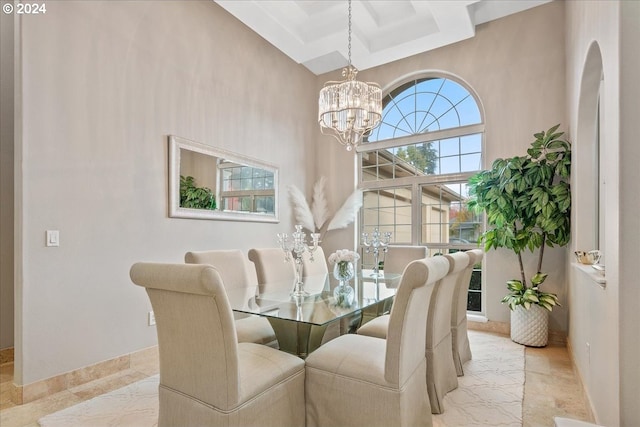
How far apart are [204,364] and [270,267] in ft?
5.33

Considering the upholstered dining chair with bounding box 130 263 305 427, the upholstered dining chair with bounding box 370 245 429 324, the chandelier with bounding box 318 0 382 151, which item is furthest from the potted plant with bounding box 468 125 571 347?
the upholstered dining chair with bounding box 130 263 305 427

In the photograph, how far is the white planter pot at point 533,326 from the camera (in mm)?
3404

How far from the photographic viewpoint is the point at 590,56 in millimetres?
2287

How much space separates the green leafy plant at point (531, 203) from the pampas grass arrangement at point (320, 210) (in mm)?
1711

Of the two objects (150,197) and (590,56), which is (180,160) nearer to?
(150,197)

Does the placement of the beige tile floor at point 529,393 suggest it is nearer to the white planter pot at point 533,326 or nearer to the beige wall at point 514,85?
the white planter pot at point 533,326

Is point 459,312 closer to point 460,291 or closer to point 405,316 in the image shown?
point 460,291

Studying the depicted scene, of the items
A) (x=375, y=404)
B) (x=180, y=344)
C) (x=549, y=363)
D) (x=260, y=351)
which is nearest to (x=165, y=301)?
(x=180, y=344)

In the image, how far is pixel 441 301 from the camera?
2176mm

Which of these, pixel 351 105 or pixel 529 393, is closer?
pixel 529 393

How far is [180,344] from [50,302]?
5.06ft

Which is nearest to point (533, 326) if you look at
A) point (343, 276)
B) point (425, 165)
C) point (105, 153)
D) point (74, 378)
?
point (343, 276)

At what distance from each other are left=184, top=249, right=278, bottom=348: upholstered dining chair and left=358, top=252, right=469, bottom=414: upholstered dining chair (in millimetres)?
658

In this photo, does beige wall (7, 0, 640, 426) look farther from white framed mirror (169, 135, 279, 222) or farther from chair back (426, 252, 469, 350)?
chair back (426, 252, 469, 350)
